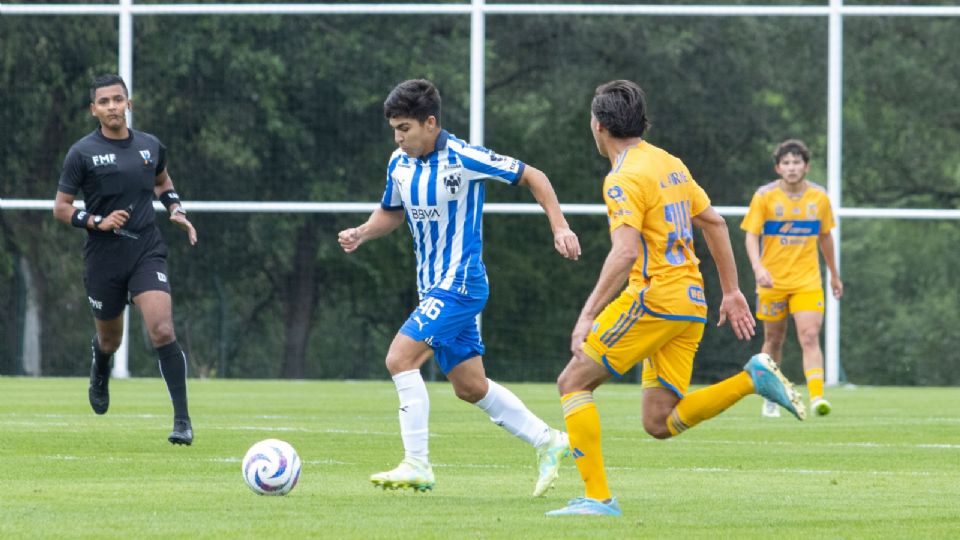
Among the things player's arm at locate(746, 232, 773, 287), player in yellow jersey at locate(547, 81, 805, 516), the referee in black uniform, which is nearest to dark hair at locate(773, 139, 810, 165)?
player's arm at locate(746, 232, 773, 287)

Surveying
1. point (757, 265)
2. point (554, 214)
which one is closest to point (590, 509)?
point (554, 214)

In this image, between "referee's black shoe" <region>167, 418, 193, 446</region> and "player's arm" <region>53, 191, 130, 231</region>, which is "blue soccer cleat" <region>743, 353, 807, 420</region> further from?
"player's arm" <region>53, 191, 130, 231</region>

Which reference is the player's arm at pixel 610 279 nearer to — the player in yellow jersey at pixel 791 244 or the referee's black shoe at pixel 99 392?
the referee's black shoe at pixel 99 392

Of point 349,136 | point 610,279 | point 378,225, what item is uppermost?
point 349,136

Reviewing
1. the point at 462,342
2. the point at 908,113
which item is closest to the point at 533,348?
the point at 908,113

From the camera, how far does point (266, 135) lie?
22547mm

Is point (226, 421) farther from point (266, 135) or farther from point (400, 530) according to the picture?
point (266, 135)

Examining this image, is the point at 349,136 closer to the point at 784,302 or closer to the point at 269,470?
the point at 784,302

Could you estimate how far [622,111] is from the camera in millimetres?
7664

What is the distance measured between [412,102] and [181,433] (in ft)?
9.98

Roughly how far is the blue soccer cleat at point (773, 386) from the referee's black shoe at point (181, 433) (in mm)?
3666

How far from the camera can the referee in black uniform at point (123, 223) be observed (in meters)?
10.8

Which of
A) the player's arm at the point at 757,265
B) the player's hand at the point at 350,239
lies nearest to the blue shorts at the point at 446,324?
the player's hand at the point at 350,239

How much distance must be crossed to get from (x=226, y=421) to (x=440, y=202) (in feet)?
17.2
